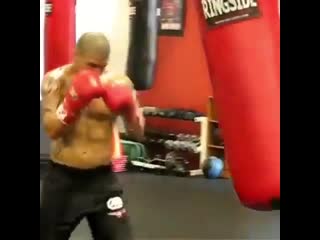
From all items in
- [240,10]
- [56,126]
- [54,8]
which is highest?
[54,8]

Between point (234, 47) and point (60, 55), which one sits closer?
point (234, 47)

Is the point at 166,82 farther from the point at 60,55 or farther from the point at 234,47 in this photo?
the point at 234,47

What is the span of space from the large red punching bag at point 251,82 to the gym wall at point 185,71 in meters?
1.95

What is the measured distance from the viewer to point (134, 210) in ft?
9.59

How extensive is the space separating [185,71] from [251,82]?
2.09 metres

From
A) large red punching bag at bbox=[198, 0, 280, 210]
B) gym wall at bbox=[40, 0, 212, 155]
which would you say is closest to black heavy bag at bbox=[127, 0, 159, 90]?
gym wall at bbox=[40, 0, 212, 155]

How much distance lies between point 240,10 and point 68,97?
0.53m

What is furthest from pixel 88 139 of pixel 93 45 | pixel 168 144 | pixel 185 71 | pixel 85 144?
pixel 185 71

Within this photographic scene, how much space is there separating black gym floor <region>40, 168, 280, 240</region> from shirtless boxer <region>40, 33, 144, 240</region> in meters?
0.82

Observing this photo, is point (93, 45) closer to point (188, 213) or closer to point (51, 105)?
point (51, 105)

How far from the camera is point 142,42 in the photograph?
341 cm

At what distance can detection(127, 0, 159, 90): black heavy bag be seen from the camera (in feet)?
10.9
